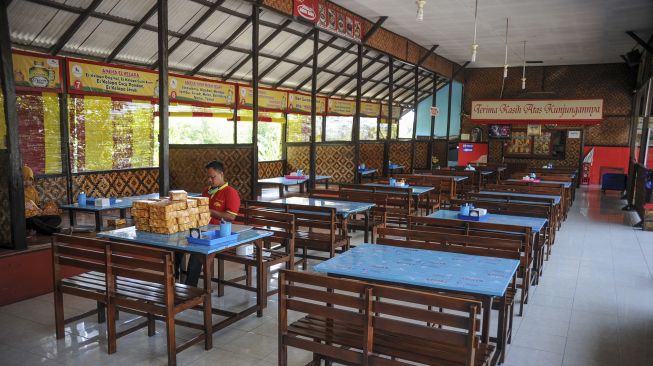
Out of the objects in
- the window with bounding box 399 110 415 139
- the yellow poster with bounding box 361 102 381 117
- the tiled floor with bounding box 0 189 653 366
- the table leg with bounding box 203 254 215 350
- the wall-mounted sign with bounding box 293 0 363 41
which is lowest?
the tiled floor with bounding box 0 189 653 366

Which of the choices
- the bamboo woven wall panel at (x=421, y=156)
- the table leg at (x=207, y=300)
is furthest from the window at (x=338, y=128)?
the table leg at (x=207, y=300)

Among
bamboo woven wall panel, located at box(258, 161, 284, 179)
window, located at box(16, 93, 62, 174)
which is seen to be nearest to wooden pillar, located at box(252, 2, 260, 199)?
window, located at box(16, 93, 62, 174)

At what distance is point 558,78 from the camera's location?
19125mm

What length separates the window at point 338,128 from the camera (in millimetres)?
17562

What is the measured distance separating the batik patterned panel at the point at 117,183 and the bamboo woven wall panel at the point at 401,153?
27.6 feet

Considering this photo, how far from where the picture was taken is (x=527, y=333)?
4246mm

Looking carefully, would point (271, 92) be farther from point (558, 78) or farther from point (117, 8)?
point (558, 78)

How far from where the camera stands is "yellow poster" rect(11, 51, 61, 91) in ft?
26.5

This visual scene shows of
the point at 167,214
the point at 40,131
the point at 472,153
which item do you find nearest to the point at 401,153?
the point at 472,153

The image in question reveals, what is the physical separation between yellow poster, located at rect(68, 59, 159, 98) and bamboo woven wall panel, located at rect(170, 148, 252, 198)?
2469mm

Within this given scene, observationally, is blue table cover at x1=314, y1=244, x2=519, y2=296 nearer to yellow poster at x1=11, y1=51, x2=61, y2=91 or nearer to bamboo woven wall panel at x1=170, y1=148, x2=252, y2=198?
bamboo woven wall panel at x1=170, y1=148, x2=252, y2=198

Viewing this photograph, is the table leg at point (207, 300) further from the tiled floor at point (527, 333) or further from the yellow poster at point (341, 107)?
the yellow poster at point (341, 107)

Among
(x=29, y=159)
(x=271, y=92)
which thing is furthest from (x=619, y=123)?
(x=29, y=159)

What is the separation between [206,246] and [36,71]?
6.66 m
